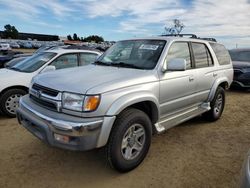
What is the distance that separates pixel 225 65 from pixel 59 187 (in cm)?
443

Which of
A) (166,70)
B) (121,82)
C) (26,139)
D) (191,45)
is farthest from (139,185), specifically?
(191,45)

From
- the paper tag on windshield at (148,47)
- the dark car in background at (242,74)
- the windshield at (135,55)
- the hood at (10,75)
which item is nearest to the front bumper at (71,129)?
the windshield at (135,55)

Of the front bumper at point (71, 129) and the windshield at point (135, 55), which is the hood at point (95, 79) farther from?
the front bumper at point (71, 129)

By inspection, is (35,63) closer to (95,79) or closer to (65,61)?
(65,61)

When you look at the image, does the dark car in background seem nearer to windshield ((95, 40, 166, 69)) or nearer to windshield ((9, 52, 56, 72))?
windshield ((95, 40, 166, 69))

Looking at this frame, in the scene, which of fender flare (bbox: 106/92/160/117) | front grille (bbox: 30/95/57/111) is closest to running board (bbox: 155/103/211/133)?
fender flare (bbox: 106/92/160/117)

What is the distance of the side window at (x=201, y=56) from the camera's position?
4.82 m

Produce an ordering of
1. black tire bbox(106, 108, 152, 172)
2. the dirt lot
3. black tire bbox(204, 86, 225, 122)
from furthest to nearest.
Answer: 1. black tire bbox(204, 86, 225, 122)
2. the dirt lot
3. black tire bbox(106, 108, 152, 172)

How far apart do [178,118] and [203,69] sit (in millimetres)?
1187

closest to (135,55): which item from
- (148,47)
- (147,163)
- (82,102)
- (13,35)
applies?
(148,47)

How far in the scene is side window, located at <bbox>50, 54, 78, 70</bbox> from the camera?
6348 millimetres

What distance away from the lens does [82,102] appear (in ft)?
9.83

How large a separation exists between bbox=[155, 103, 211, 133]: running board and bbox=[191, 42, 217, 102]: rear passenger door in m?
0.18

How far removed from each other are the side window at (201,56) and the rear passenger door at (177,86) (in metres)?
0.23
